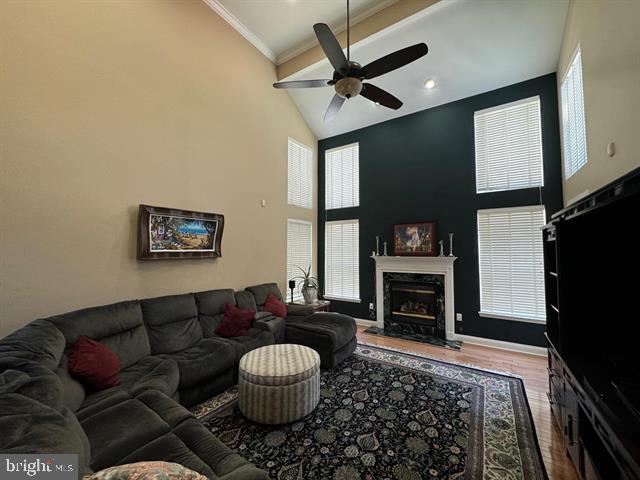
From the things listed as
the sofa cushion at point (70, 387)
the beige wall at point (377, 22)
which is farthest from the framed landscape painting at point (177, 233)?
the beige wall at point (377, 22)

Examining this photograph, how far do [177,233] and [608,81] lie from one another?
4.52 m

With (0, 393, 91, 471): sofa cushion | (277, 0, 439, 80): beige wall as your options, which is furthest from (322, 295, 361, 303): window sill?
(0, 393, 91, 471): sofa cushion

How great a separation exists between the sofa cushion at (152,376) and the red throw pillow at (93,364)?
0.12m

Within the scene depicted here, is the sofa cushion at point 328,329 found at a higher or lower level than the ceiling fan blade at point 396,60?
lower

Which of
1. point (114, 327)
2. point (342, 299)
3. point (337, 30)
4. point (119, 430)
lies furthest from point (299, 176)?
point (119, 430)

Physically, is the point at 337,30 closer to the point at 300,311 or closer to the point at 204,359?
the point at 300,311

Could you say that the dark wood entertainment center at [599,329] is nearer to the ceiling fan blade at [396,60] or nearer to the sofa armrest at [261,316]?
the ceiling fan blade at [396,60]

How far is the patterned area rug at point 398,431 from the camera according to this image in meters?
1.84

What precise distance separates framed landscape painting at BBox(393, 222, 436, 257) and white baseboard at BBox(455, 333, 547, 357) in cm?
151

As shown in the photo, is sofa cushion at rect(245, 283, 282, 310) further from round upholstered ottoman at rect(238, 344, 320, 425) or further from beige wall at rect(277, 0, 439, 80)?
beige wall at rect(277, 0, 439, 80)

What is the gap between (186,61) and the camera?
3496mm

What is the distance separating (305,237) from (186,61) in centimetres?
363

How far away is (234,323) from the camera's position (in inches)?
131

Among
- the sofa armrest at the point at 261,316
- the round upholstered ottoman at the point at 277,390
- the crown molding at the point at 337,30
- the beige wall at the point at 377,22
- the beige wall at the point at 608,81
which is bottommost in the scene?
the round upholstered ottoman at the point at 277,390
